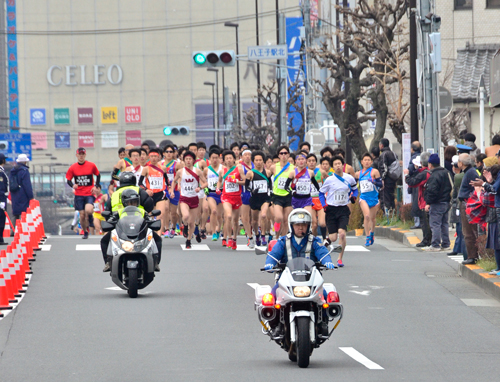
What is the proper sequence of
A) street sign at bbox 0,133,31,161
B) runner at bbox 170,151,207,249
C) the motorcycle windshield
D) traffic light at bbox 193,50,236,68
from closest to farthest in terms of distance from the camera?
the motorcycle windshield < runner at bbox 170,151,207,249 < traffic light at bbox 193,50,236,68 < street sign at bbox 0,133,31,161

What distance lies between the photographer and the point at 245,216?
21.7 m

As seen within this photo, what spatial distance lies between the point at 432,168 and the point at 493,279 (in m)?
6.10

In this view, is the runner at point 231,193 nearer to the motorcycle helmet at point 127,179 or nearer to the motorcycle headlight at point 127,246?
the motorcycle helmet at point 127,179

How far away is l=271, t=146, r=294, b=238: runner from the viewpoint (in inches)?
811

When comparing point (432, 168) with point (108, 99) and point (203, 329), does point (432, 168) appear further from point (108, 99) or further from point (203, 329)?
point (108, 99)

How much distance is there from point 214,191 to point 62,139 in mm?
89239

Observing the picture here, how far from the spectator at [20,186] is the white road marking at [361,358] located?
50.4 feet

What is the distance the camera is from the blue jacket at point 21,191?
24.3 meters

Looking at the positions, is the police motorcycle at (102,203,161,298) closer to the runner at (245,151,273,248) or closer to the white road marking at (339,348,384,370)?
the white road marking at (339,348,384,370)

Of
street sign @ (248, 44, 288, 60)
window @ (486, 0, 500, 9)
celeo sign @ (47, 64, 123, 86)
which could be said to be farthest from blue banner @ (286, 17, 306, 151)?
celeo sign @ (47, 64, 123, 86)

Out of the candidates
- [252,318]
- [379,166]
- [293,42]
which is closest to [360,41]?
[379,166]

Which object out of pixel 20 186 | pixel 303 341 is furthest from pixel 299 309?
pixel 20 186

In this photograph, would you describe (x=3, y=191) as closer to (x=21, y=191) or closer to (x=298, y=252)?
(x=21, y=191)

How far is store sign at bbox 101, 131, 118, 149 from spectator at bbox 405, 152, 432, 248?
295 ft
